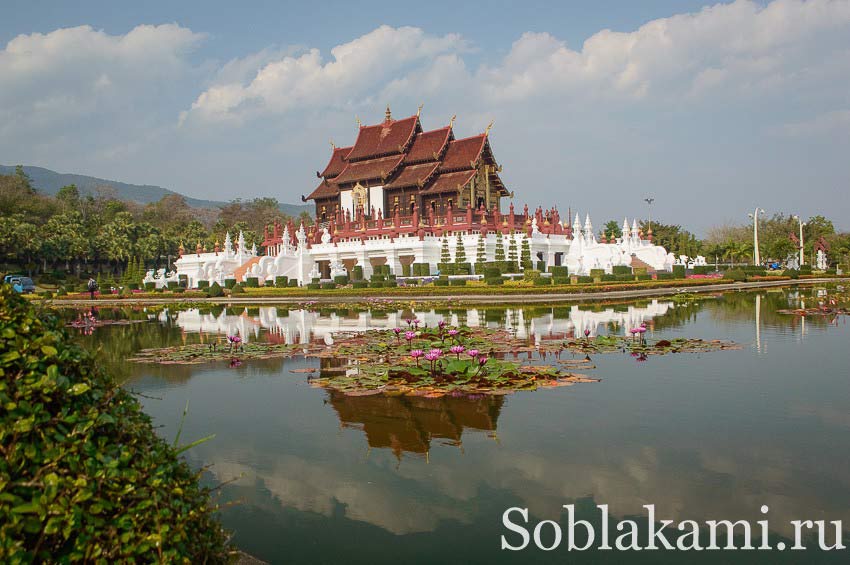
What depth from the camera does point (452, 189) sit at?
50.6 meters

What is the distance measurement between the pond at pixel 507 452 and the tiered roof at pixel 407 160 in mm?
40489

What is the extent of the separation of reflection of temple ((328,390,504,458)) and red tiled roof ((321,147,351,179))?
175 feet

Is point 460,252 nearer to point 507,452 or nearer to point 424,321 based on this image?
point 424,321

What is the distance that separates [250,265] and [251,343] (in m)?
35.0

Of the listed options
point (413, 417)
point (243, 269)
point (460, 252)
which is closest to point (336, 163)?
point (243, 269)

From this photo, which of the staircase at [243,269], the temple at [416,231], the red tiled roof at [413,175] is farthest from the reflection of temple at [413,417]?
the red tiled roof at [413,175]

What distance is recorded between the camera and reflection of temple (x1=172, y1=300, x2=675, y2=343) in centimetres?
1769

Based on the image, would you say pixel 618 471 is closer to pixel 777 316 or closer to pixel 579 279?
A: pixel 777 316

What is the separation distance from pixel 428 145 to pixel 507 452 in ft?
166

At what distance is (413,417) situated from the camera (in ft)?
26.8

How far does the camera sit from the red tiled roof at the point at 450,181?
50531 millimetres

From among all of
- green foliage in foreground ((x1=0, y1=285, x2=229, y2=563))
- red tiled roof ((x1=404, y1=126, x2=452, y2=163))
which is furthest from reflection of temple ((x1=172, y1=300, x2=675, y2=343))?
red tiled roof ((x1=404, y1=126, x2=452, y2=163))

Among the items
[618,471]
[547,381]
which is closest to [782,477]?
[618,471]

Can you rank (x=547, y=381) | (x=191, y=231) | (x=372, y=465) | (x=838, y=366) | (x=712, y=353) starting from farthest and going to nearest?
(x=191, y=231)
(x=712, y=353)
(x=838, y=366)
(x=547, y=381)
(x=372, y=465)
